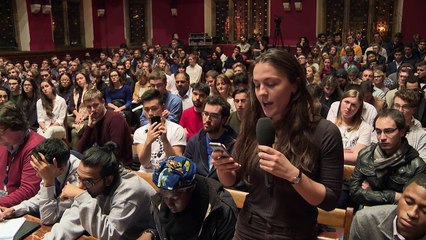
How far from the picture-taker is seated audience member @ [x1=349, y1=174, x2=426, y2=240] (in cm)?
161

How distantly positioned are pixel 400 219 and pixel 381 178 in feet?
3.59

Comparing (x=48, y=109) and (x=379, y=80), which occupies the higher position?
(x=379, y=80)

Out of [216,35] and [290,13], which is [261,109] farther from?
[216,35]

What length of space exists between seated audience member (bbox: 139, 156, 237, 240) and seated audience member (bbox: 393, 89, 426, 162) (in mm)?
1939

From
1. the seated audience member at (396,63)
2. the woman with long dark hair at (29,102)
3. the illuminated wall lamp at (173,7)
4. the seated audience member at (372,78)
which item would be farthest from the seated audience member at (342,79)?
the illuminated wall lamp at (173,7)

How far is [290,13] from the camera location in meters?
12.6

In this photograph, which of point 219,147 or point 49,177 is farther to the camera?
point 49,177

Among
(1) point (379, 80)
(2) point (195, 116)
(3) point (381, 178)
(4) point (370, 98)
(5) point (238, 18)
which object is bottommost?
(3) point (381, 178)

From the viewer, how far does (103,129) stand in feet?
11.7

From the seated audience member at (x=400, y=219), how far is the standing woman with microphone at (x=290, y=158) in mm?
565

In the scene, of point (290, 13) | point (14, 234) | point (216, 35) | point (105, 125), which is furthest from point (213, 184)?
point (216, 35)

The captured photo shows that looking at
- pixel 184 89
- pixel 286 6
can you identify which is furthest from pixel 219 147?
pixel 286 6

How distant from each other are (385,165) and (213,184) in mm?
1283

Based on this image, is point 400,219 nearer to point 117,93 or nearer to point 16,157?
point 16,157
